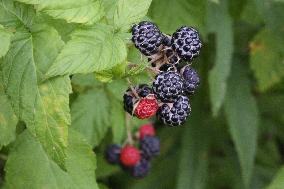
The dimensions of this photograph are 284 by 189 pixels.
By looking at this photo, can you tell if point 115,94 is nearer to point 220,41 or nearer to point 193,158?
point 220,41

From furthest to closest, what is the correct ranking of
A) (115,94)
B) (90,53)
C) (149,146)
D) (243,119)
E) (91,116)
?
(243,119), (149,146), (91,116), (115,94), (90,53)

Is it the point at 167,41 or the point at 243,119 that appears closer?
the point at 167,41

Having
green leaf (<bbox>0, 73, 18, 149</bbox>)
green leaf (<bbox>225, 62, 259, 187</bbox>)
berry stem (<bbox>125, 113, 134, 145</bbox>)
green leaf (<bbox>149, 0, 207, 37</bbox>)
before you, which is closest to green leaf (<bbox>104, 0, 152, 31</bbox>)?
green leaf (<bbox>0, 73, 18, 149</bbox>)

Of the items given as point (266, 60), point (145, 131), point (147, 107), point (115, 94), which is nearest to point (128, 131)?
point (145, 131)

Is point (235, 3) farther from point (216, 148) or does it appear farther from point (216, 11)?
point (216, 148)

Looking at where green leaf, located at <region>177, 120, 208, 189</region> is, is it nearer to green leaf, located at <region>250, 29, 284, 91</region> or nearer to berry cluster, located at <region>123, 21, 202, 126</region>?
green leaf, located at <region>250, 29, 284, 91</region>

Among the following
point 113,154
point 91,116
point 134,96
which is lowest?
point 113,154

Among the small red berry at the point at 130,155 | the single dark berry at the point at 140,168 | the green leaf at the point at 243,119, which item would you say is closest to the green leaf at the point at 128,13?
the small red berry at the point at 130,155

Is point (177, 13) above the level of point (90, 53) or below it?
below
